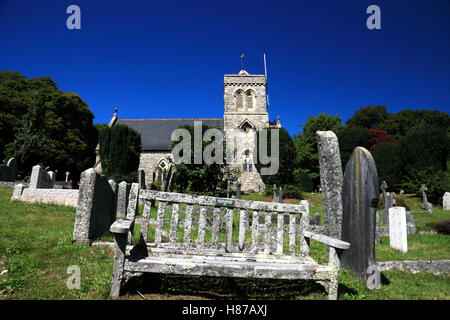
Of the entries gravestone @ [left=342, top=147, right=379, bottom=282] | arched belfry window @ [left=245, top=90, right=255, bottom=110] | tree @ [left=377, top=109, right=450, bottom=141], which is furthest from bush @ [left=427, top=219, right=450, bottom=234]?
tree @ [left=377, top=109, right=450, bottom=141]

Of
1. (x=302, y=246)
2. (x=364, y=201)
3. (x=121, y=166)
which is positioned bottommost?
(x=302, y=246)

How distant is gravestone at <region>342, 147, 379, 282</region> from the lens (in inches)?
153

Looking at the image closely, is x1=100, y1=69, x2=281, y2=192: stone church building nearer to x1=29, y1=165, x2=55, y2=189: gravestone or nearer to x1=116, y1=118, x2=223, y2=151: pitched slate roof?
x1=116, y1=118, x2=223, y2=151: pitched slate roof

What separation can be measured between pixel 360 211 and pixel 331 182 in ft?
3.49

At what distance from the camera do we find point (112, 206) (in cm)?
623

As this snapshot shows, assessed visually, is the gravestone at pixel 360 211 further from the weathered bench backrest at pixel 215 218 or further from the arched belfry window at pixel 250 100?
the arched belfry window at pixel 250 100

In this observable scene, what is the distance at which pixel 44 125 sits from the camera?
22375 millimetres

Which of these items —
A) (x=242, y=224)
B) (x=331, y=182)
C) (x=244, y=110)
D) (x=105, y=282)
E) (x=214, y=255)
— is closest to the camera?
(x=105, y=282)

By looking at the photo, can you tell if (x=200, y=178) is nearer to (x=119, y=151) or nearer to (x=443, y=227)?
(x=443, y=227)

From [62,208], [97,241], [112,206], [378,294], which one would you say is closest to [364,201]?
[378,294]

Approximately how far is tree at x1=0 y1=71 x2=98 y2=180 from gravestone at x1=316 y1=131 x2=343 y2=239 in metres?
21.0

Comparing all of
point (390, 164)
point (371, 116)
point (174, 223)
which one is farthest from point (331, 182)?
point (371, 116)
